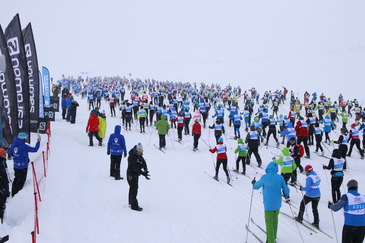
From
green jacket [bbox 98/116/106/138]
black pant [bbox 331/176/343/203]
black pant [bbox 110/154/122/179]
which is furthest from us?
green jacket [bbox 98/116/106/138]

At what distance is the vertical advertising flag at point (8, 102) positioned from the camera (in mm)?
9484

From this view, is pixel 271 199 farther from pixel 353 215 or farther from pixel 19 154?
pixel 19 154

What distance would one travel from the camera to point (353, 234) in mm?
5133

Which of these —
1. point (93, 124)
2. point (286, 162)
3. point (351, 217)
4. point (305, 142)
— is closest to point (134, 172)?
point (351, 217)

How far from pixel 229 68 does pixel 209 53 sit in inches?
1149

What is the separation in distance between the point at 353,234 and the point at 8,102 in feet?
34.7

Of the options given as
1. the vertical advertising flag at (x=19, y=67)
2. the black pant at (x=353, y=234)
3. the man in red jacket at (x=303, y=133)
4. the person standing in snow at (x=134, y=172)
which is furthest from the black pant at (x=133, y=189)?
→ the man in red jacket at (x=303, y=133)

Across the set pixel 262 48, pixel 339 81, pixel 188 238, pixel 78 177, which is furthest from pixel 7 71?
pixel 262 48

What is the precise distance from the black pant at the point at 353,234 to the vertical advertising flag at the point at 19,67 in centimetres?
1031

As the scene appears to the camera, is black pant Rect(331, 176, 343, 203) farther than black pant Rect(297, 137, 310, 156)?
No

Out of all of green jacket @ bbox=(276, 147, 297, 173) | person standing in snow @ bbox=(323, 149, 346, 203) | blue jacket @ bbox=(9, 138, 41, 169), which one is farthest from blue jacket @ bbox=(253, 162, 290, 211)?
blue jacket @ bbox=(9, 138, 41, 169)

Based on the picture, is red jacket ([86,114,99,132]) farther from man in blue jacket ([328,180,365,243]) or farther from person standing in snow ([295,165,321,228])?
man in blue jacket ([328,180,365,243])

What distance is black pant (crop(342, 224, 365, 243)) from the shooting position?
509cm

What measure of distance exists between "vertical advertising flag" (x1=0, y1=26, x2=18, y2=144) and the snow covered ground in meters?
1.72
